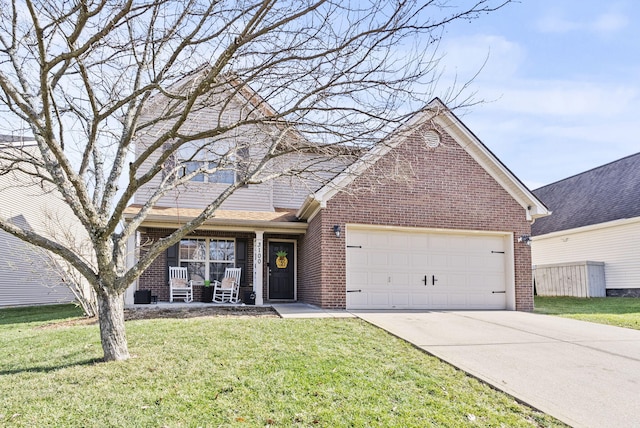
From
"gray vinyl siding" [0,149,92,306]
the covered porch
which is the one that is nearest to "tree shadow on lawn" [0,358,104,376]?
the covered porch

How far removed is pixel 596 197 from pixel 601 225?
2.26m

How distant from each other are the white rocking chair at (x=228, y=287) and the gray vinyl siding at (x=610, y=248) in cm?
1364

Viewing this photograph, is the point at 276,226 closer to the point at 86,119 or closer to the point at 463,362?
the point at 86,119

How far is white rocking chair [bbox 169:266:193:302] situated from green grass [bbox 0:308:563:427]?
528cm

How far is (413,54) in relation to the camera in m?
4.63

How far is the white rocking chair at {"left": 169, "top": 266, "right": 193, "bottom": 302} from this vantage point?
12422 mm

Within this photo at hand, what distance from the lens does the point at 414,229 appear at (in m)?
11.4

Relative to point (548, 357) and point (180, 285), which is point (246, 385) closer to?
point (548, 357)

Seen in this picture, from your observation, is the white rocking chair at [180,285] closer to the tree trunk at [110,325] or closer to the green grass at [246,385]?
the green grass at [246,385]

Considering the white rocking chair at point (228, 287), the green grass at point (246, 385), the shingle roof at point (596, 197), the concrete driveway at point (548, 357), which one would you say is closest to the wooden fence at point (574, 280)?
the shingle roof at point (596, 197)

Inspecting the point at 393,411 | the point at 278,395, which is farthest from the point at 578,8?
the point at 278,395

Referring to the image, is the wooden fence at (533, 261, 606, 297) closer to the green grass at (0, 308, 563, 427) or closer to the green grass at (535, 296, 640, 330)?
the green grass at (535, 296, 640, 330)

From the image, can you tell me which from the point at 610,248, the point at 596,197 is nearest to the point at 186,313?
the point at 610,248

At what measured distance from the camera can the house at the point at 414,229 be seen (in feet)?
35.7
